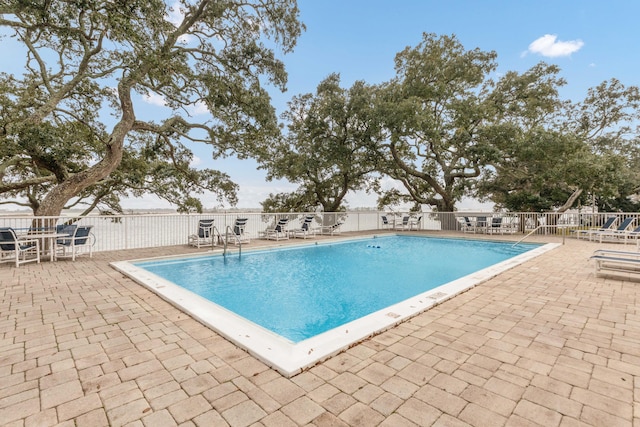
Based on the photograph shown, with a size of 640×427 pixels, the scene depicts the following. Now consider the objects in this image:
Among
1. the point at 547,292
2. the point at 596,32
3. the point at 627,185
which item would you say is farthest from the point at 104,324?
the point at 627,185

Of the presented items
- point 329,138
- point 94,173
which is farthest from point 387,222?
point 94,173

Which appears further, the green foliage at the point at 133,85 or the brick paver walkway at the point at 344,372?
the green foliage at the point at 133,85

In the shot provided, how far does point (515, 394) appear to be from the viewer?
6.18ft

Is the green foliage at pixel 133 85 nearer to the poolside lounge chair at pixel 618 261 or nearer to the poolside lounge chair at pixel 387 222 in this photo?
the poolside lounge chair at pixel 387 222

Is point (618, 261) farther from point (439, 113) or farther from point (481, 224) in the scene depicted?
point (439, 113)

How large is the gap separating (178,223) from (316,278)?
570 cm

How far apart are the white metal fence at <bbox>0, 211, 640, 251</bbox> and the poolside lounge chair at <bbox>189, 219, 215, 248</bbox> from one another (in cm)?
36

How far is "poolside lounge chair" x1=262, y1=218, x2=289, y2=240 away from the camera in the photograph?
37.7ft

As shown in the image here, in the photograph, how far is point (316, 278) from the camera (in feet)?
21.6

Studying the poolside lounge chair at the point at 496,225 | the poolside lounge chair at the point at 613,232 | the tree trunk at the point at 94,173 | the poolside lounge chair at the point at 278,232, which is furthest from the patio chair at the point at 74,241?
the poolside lounge chair at the point at 496,225

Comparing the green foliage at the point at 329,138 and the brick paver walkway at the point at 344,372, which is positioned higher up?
the green foliage at the point at 329,138

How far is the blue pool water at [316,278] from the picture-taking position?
4469 mm

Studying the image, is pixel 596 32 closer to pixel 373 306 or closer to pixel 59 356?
pixel 373 306

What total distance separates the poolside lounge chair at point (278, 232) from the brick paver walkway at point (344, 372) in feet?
25.6
